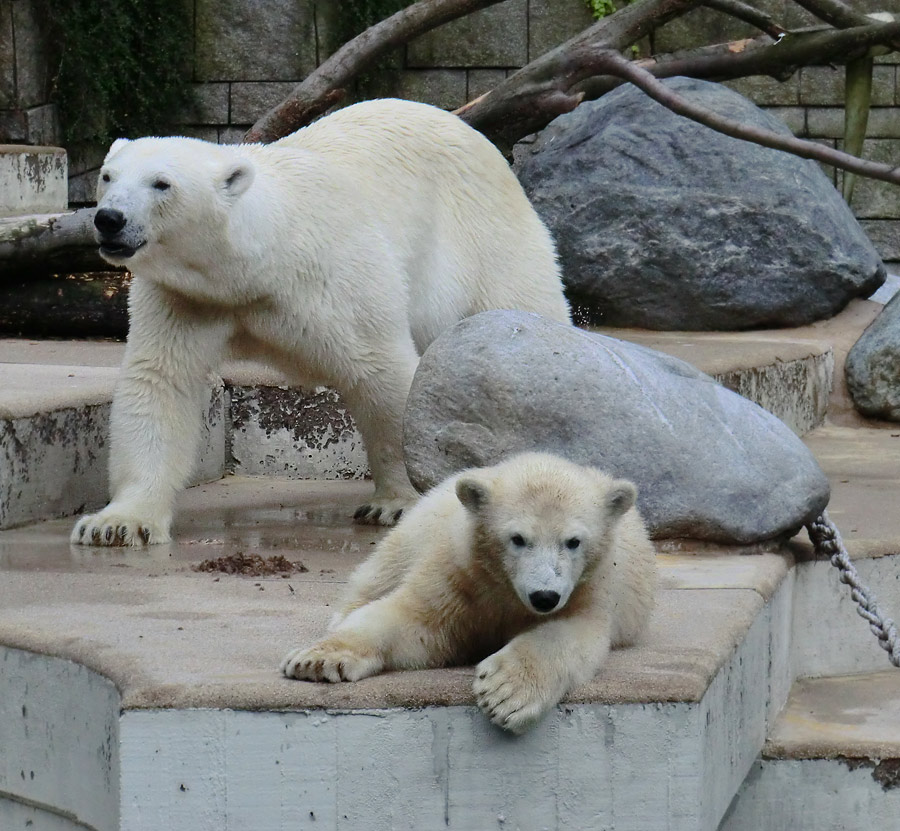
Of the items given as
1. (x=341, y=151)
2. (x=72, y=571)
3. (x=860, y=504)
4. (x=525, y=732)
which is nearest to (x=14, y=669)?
(x=72, y=571)

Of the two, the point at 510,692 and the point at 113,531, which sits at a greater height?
the point at 510,692

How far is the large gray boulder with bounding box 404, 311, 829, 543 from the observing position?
12.6 ft

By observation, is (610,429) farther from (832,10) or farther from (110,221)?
(832,10)

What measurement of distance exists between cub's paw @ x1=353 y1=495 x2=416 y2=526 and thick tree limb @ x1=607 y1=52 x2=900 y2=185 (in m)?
1.38

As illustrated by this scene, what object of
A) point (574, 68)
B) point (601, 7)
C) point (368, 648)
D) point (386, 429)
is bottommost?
point (386, 429)

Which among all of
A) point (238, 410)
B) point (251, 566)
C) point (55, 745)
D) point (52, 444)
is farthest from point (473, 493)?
point (238, 410)

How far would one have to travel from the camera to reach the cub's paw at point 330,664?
254cm

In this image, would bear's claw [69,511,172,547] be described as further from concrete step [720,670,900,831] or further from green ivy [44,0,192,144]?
green ivy [44,0,192,144]

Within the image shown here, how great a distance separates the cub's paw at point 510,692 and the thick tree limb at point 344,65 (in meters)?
4.85

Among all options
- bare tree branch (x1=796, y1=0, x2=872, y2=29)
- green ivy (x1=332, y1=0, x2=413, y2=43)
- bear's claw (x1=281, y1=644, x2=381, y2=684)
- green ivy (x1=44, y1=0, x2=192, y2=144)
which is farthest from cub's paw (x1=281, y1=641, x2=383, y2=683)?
green ivy (x1=332, y1=0, x2=413, y2=43)

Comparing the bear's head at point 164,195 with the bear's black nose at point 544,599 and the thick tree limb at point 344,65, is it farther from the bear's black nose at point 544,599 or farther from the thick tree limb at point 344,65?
the thick tree limb at point 344,65

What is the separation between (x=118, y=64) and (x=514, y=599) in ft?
25.3

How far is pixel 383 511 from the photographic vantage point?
14.5ft

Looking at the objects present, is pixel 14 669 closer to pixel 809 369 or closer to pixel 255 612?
pixel 255 612
